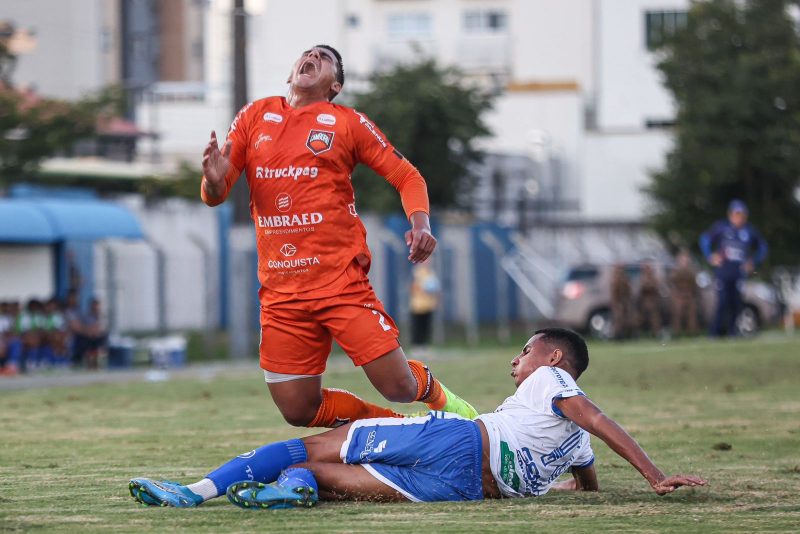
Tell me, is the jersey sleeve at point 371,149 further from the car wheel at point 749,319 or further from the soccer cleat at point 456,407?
the car wheel at point 749,319

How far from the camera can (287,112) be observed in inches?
293

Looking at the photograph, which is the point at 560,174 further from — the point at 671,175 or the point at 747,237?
the point at 747,237

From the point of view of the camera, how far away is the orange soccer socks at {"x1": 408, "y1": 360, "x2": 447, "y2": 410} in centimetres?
752

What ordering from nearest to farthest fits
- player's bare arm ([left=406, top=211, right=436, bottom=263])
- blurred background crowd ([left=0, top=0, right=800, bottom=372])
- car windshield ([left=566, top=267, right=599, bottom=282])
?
player's bare arm ([left=406, top=211, right=436, bottom=263]) < blurred background crowd ([left=0, top=0, right=800, bottom=372]) < car windshield ([left=566, top=267, right=599, bottom=282])

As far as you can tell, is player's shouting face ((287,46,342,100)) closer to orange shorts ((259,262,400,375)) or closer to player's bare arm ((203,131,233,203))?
player's bare arm ((203,131,233,203))

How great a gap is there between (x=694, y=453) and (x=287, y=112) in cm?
363

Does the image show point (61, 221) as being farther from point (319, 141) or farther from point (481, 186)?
point (481, 186)

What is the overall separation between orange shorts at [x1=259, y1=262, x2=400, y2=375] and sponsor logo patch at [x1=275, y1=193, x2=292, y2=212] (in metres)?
0.40

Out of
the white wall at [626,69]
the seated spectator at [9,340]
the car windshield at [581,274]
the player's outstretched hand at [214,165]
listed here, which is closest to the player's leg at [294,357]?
the player's outstretched hand at [214,165]

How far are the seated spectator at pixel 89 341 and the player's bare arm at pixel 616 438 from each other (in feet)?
58.1

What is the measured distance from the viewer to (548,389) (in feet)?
22.6

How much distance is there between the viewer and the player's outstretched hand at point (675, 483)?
21.1 ft

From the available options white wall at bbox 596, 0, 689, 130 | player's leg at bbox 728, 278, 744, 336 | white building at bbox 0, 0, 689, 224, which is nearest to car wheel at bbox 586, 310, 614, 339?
player's leg at bbox 728, 278, 744, 336

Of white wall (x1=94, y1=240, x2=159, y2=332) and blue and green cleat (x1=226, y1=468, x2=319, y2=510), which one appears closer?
blue and green cleat (x1=226, y1=468, x2=319, y2=510)
